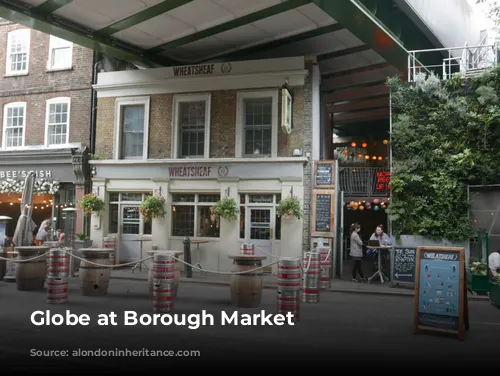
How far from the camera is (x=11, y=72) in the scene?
22328mm

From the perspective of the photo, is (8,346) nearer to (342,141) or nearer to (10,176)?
(10,176)

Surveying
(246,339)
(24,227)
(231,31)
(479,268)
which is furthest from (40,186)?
(479,268)

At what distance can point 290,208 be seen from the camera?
54.4 feet

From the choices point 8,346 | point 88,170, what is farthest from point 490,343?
point 88,170

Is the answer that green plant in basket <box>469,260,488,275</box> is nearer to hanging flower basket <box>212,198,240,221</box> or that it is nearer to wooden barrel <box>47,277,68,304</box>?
hanging flower basket <box>212,198,240,221</box>

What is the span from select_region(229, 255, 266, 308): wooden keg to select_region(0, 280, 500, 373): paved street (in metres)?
0.29

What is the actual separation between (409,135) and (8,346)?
12.7 m

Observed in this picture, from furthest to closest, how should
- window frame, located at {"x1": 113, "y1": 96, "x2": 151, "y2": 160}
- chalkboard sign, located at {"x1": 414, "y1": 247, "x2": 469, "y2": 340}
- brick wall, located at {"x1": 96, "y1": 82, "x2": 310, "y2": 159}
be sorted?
window frame, located at {"x1": 113, "y1": 96, "x2": 151, "y2": 160}, brick wall, located at {"x1": 96, "y1": 82, "x2": 310, "y2": 159}, chalkboard sign, located at {"x1": 414, "y1": 247, "x2": 469, "y2": 340}

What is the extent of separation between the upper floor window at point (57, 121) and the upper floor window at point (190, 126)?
5.20 meters

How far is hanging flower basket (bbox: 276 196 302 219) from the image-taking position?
54.4 feet

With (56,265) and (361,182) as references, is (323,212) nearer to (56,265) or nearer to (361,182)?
(361,182)

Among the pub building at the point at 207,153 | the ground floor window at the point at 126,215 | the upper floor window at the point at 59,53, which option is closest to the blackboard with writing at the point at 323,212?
the pub building at the point at 207,153

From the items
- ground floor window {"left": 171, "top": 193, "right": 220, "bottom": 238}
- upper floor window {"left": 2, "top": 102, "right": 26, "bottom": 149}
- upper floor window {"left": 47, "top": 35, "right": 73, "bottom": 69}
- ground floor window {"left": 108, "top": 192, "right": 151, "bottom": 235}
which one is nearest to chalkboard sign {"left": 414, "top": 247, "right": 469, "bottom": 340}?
ground floor window {"left": 171, "top": 193, "right": 220, "bottom": 238}

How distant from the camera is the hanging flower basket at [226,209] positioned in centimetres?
1734
